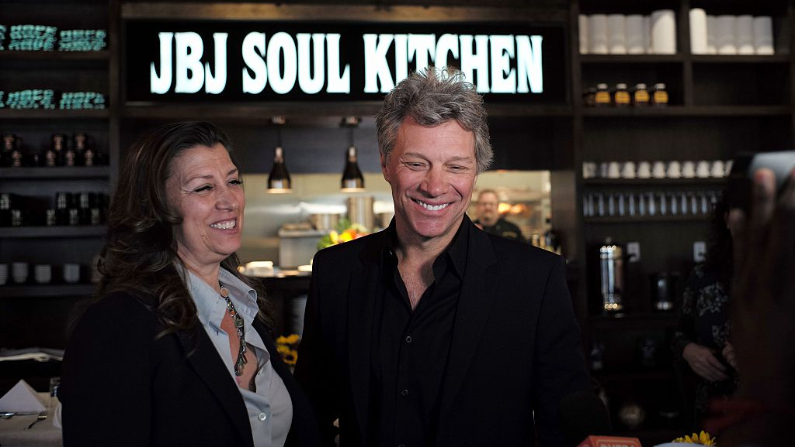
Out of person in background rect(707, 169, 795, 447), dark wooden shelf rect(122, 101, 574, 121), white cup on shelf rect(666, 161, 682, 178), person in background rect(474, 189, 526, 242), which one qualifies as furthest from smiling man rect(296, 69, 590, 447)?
person in background rect(474, 189, 526, 242)

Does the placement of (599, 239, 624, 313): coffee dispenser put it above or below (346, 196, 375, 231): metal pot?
below

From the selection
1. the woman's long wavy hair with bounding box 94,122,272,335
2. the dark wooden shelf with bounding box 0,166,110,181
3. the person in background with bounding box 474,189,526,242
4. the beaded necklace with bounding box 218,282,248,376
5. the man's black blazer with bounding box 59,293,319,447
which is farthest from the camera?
the person in background with bounding box 474,189,526,242

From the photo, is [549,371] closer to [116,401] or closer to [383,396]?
[383,396]

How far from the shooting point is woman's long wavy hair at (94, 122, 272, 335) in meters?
1.58

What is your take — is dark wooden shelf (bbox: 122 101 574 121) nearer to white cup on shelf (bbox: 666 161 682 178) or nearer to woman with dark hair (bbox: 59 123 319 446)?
white cup on shelf (bbox: 666 161 682 178)

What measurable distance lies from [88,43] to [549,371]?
437cm

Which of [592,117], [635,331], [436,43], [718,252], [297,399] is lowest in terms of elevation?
[635,331]

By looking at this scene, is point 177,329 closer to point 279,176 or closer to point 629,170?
point 279,176

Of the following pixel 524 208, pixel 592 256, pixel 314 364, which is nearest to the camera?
pixel 314 364

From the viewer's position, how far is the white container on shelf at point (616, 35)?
5.37 metres

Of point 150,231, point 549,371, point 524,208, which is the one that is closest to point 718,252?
point 549,371

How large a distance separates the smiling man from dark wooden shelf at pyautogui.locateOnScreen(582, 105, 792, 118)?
144 inches

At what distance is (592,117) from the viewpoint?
5.43 meters

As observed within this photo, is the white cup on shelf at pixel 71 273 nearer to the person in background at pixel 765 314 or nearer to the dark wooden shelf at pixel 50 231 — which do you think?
the dark wooden shelf at pixel 50 231
